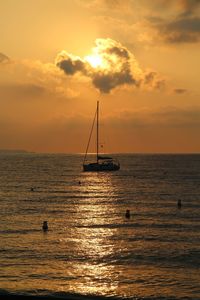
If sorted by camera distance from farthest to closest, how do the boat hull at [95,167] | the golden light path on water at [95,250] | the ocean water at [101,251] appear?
the boat hull at [95,167] < the golden light path on water at [95,250] < the ocean water at [101,251]

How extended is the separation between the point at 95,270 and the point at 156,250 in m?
8.28

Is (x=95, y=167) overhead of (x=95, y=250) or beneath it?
overhead

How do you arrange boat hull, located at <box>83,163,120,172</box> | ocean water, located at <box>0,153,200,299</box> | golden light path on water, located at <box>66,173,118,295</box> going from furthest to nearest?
boat hull, located at <box>83,163,120,172</box>, golden light path on water, located at <box>66,173,118,295</box>, ocean water, located at <box>0,153,200,299</box>

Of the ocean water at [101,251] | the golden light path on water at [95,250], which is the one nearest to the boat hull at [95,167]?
the ocean water at [101,251]

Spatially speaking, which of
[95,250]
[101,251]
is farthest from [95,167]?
[101,251]

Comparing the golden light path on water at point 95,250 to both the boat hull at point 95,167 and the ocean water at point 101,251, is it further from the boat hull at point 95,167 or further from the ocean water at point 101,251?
the boat hull at point 95,167

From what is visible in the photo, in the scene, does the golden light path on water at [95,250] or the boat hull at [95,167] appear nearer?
the golden light path on water at [95,250]

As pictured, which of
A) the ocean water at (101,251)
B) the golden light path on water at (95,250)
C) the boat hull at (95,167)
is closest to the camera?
the ocean water at (101,251)

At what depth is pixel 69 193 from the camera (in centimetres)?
10281

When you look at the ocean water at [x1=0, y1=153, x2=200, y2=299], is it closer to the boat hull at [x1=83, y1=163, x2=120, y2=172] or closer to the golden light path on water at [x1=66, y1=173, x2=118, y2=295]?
the golden light path on water at [x1=66, y1=173, x2=118, y2=295]

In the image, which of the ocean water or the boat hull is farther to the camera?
the boat hull

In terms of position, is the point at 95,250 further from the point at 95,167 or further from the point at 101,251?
the point at 95,167

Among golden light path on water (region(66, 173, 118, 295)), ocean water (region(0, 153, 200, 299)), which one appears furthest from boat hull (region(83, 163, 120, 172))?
golden light path on water (region(66, 173, 118, 295))

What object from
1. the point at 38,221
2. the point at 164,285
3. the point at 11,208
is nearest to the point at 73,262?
the point at 164,285
